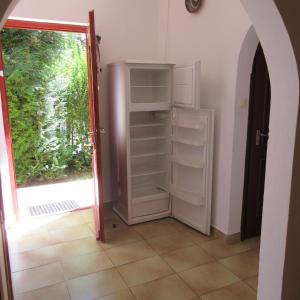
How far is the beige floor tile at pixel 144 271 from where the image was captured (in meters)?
2.49

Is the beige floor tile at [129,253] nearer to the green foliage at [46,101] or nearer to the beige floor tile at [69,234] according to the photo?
the beige floor tile at [69,234]

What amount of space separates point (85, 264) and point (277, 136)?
2.02 m

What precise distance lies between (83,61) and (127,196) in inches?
84.1

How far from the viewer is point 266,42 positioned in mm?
1419

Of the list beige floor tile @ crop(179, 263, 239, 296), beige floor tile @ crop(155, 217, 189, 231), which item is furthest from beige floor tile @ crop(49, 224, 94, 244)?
beige floor tile @ crop(179, 263, 239, 296)

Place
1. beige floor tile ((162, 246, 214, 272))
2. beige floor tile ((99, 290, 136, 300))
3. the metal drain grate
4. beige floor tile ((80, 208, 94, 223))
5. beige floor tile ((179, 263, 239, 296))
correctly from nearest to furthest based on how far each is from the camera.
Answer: beige floor tile ((99, 290, 136, 300)) → beige floor tile ((179, 263, 239, 296)) → beige floor tile ((162, 246, 214, 272)) → beige floor tile ((80, 208, 94, 223)) → the metal drain grate

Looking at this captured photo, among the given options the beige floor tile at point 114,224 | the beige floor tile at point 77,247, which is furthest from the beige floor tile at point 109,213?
the beige floor tile at point 77,247

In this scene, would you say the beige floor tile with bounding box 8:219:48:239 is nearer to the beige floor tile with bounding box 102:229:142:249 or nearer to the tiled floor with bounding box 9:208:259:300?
the tiled floor with bounding box 9:208:259:300

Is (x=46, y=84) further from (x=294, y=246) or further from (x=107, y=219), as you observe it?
(x=294, y=246)

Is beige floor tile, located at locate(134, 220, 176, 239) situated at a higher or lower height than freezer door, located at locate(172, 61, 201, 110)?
lower

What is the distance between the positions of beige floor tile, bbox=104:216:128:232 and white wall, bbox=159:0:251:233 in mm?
1035

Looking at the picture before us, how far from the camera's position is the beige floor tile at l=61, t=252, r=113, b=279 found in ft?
8.50

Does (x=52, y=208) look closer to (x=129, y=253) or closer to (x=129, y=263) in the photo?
(x=129, y=253)

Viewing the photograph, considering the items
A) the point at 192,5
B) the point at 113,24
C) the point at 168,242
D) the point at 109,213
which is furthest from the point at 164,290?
the point at 113,24
